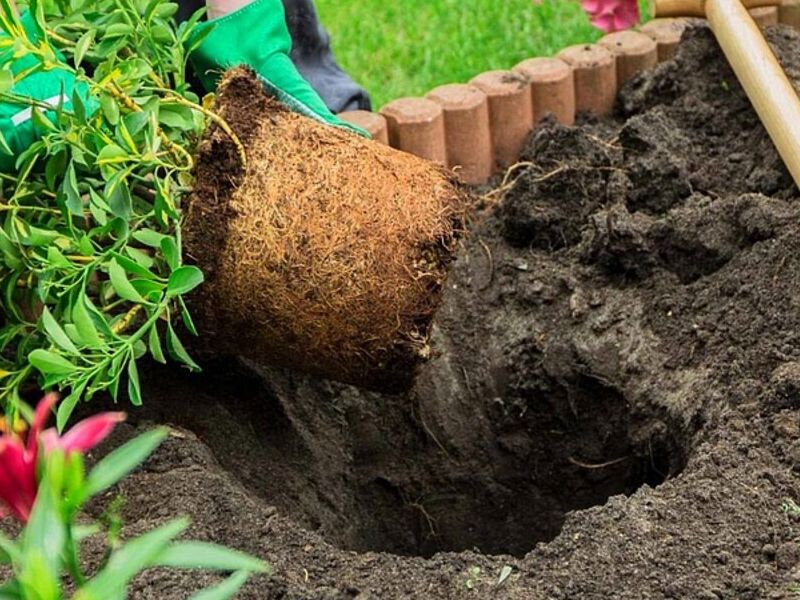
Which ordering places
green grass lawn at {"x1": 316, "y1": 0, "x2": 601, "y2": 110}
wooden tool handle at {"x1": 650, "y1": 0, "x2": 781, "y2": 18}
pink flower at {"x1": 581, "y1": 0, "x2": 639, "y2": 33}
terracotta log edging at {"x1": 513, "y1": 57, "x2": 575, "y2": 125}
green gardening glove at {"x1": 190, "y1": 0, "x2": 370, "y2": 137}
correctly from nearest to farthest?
1. green gardening glove at {"x1": 190, "y1": 0, "x2": 370, "y2": 137}
2. wooden tool handle at {"x1": 650, "y1": 0, "x2": 781, "y2": 18}
3. terracotta log edging at {"x1": 513, "y1": 57, "x2": 575, "y2": 125}
4. pink flower at {"x1": 581, "y1": 0, "x2": 639, "y2": 33}
5. green grass lawn at {"x1": 316, "y1": 0, "x2": 601, "y2": 110}

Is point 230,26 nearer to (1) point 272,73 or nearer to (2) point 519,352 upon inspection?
(1) point 272,73

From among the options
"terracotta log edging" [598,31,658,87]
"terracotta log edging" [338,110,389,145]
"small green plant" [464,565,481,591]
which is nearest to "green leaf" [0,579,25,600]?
"small green plant" [464,565,481,591]

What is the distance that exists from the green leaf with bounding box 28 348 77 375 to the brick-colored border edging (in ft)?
4.41

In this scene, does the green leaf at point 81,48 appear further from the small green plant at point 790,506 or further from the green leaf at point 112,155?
the small green plant at point 790,506

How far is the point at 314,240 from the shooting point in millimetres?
2254

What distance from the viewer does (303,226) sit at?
225 centimetres

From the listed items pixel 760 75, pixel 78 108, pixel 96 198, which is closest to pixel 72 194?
pixel 96 198

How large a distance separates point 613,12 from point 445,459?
4.37 ft

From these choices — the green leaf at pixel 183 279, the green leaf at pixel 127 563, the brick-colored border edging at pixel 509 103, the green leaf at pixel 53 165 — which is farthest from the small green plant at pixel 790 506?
the brick-colored border edging at pixel 509 103

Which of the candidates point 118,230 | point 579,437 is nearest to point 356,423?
point 579,437

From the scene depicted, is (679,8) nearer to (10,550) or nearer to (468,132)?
(468,132)

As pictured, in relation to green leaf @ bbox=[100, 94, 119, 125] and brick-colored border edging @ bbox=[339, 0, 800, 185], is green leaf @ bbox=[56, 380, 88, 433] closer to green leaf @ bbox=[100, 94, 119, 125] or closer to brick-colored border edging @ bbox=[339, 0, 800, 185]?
green leaf @ bbox=[100, 94, 119, 125]

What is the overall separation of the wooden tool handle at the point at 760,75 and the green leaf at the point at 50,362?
145cm

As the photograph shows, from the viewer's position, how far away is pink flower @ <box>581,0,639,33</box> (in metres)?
3.43
